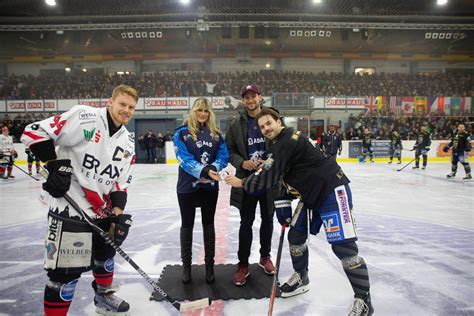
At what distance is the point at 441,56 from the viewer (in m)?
22.8

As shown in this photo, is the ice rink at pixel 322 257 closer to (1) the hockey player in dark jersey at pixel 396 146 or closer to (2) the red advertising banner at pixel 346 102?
(1) the hockey player in dark jersey at pixel 396 146

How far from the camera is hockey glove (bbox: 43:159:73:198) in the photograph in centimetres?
169

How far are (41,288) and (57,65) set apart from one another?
24.8m

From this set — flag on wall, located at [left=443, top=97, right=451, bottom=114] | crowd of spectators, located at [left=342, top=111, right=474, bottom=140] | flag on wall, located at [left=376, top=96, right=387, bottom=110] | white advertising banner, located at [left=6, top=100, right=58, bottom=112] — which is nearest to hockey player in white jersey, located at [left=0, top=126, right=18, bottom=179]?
white advertising banner, located at [left=6, top=100, right=58, bottom=112]

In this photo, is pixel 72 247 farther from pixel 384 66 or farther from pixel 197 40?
pixel 384 66

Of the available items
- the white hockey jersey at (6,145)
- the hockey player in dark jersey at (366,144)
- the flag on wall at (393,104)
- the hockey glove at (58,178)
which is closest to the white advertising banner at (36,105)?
the white hockey jersey at (6,145)

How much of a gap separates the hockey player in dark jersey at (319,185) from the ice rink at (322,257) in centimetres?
38

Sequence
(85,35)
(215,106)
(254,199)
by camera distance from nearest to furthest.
A: (254,199), (215,106), (85,35)

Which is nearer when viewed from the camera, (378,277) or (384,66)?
(378,277)

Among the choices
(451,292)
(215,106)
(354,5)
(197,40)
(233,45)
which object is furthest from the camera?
(233,45)

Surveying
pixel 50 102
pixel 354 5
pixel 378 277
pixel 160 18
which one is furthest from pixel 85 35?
pixel 378 277

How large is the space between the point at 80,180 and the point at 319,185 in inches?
60.6

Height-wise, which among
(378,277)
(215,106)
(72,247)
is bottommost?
(378,277)

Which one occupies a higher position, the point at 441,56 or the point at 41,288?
the point at 441,56
